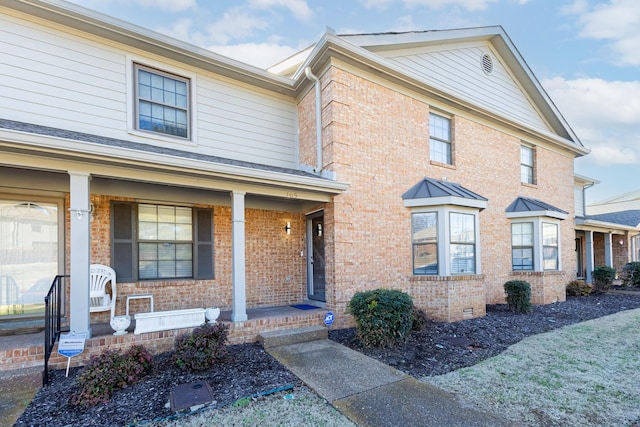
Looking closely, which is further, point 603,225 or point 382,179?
point 603,225

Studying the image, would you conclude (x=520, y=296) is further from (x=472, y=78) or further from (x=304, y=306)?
(x=472, y=78)

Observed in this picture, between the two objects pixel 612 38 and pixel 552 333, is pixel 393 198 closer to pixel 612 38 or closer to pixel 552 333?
pixel 552 333

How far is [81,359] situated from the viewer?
4.58 meters

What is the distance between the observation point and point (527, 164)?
11234 mm

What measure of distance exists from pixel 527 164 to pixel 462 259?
562 centimetres

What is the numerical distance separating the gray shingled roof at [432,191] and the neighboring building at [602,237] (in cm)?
900

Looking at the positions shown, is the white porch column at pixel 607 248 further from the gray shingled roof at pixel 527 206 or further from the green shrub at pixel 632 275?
the gray shingled roof at pixel 527 206

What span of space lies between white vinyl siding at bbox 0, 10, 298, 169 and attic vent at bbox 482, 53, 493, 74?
6724 mm

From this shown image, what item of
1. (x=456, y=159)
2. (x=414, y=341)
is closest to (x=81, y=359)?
(x=414, y=341)

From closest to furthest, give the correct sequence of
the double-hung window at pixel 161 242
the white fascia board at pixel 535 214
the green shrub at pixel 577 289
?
the double-hung window at pixel 161 242 → the white fascia board at pixel 535 214 → the green shrub at pixel 577 289

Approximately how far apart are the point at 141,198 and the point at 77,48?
2819 millimetres

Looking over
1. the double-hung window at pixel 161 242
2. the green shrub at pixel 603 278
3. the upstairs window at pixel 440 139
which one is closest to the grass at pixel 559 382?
the upstairs window at pixel 440 139

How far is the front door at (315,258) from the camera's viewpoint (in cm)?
756

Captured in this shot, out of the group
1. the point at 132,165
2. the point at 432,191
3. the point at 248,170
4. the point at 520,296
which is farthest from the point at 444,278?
the point at 132,165
